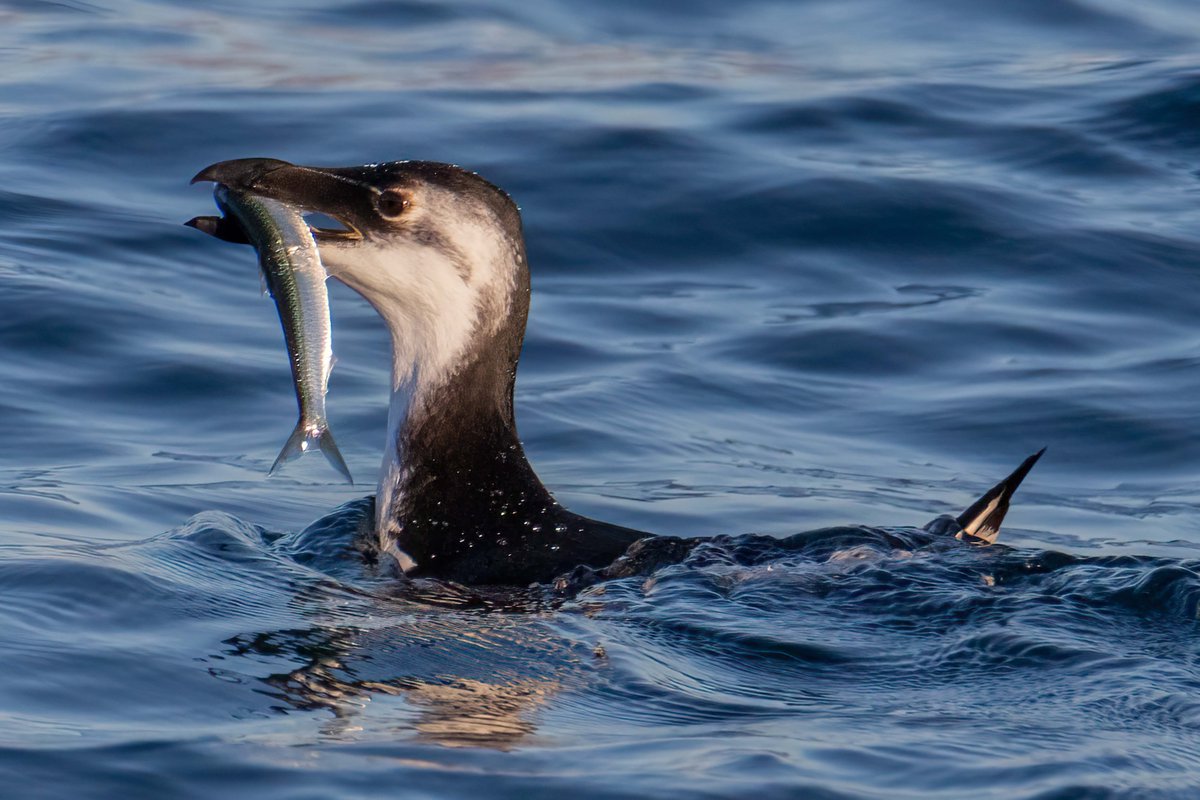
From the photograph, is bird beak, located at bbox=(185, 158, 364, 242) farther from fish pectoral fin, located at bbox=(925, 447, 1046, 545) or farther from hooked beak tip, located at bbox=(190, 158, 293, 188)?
fish pectoral fin, located at bbox=(925, 447, 1046, 545)

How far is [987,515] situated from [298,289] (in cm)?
214

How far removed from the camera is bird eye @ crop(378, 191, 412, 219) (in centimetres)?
561

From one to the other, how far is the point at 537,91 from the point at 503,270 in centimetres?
766

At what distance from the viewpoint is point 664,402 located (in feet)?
28.0

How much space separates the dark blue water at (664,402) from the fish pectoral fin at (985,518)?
0.46ft

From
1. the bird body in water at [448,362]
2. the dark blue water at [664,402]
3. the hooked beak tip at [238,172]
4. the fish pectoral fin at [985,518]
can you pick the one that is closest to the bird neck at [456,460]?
the bird body in water at [448,362]

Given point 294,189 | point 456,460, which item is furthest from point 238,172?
point 456,460

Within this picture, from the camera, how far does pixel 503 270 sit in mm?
5754

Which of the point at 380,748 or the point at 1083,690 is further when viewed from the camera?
the point at 1083,690

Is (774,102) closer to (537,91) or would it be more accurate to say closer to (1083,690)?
(537,91)

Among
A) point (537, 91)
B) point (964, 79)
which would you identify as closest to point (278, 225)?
point (537, 91)

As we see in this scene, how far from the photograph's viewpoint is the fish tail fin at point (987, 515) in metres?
5.37

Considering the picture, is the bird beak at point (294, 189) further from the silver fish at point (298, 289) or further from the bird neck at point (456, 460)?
the bird neck at point (456, 460)

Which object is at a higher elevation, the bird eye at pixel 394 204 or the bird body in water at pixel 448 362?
the bird eye at pixel 394 204
